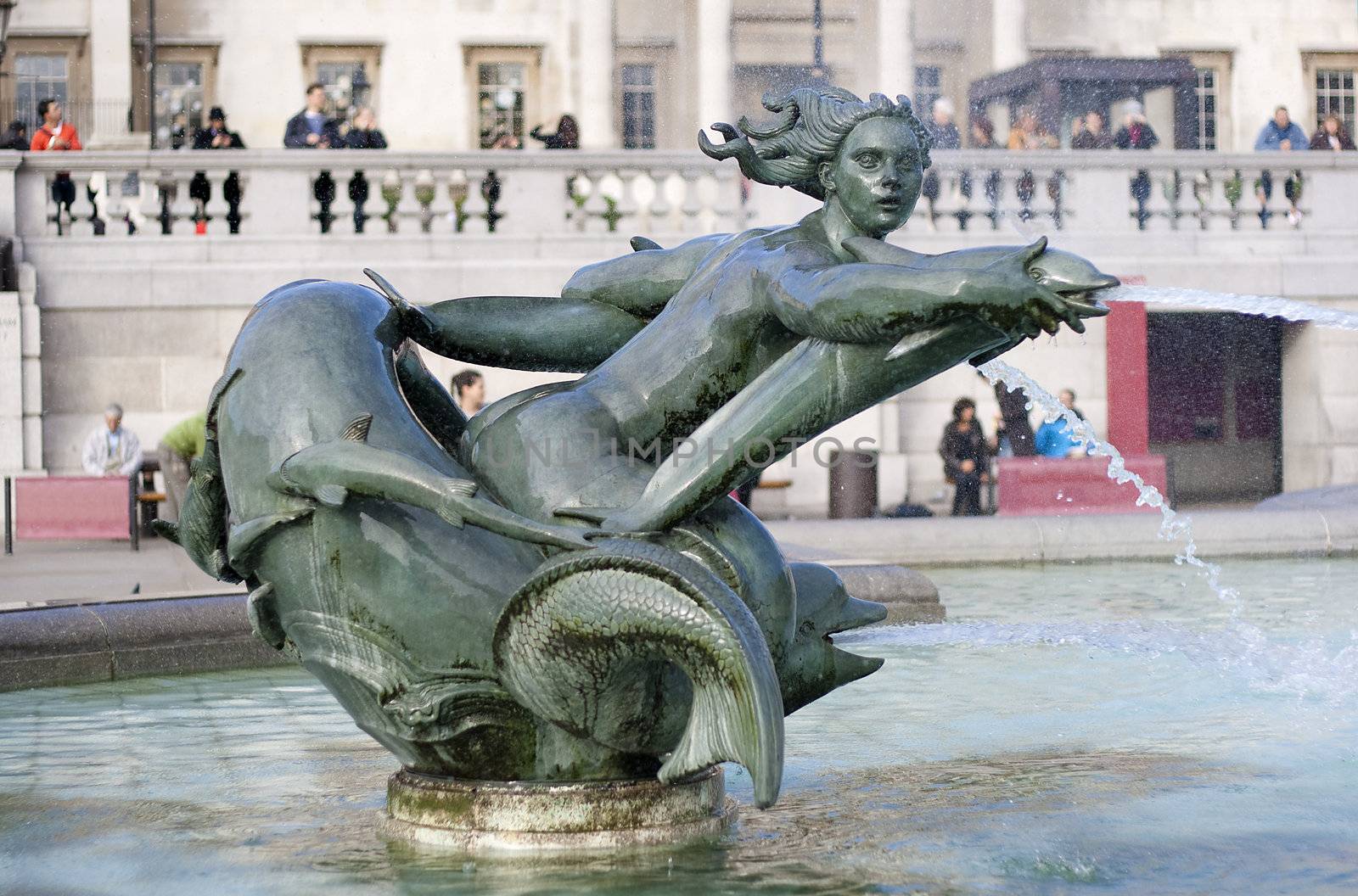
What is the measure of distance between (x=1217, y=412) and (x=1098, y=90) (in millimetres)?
4561

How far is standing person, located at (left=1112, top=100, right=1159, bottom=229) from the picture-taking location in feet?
64.3

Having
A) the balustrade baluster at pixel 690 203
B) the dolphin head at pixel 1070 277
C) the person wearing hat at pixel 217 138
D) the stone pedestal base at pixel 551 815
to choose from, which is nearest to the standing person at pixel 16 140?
the person wearing hat at pixel 217 138

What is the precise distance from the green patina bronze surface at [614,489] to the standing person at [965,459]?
12.2 m

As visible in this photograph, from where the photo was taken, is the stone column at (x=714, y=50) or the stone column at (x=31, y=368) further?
the stone column at (x=714, y=50)

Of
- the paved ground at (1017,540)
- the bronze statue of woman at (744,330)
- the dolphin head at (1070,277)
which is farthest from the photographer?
the paved ground at (1017,540)

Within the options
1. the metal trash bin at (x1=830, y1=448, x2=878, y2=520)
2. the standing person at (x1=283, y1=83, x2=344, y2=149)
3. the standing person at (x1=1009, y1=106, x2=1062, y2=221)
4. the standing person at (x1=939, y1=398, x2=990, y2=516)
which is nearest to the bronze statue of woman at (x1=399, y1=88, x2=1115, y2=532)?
the metal trash bin at (x1=830, y1=448, x2=878, y2=520)

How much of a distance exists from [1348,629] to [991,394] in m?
11.7

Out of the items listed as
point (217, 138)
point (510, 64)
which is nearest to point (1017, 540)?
point (217, 138)

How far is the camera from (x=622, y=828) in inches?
158

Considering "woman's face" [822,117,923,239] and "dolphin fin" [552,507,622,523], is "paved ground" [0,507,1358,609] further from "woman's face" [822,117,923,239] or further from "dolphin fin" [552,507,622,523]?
"dolphin fin" [552,507,622,523]

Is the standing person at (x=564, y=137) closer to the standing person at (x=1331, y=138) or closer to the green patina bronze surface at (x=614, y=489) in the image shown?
the standing person at (x=1331, y=138)

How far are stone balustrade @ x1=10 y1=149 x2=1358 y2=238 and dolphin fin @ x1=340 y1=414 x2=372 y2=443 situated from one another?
1428 centimetres

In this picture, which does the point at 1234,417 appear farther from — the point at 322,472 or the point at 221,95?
the point at 322,472

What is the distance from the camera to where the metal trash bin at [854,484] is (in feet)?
50.8
